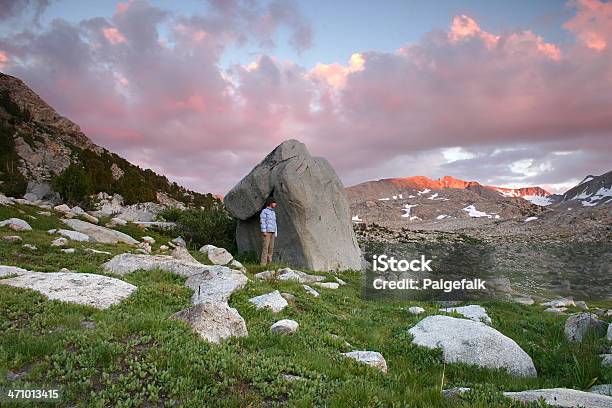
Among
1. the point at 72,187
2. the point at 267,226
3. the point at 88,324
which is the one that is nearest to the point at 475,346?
the point at 88,324

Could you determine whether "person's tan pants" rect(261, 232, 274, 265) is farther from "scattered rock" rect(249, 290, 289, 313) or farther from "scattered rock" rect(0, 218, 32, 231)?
"scattered rock" rect(0, 218, 32, 231)

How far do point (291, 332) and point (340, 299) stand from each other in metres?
Result: 6.14

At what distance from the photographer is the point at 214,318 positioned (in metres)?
9.09

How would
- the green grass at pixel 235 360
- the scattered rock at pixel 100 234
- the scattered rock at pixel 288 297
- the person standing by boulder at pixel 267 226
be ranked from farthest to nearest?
the scattered rock at pixel 100 234 → the person standing by boulder at pixel 267 226 → the scattered rock at pixel 288 297 → the green grass at pixel 235 360

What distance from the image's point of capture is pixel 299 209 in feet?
86.5

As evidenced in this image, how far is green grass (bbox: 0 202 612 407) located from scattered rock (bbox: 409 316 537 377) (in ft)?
1.17

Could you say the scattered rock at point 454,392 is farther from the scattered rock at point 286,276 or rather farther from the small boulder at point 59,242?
the small boulder at point 59,242

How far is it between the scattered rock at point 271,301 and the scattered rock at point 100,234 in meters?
15.2

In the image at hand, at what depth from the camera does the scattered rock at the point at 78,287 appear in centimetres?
999

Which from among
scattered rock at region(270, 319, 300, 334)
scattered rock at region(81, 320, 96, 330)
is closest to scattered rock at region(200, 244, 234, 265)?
scattered rock at region(270, 319, 300, 334)

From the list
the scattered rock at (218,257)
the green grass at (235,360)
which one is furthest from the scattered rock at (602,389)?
the scattered rock at (218,257)

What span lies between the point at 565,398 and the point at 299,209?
20873 mm

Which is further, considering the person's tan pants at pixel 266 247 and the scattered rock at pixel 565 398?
the person's tan pants at pixel 266 247

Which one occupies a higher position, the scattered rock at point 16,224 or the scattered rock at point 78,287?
the scattered rock at point 16,224
